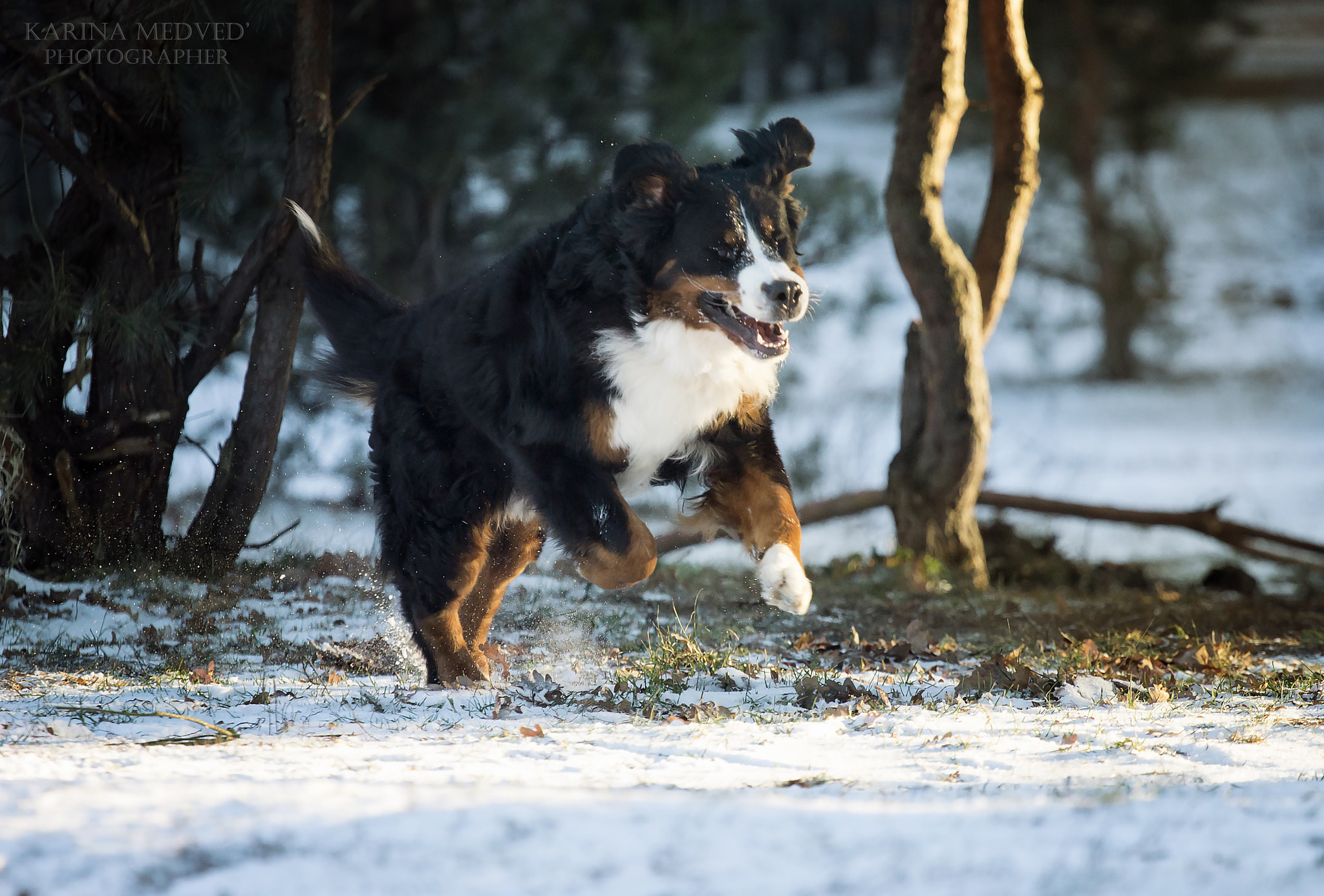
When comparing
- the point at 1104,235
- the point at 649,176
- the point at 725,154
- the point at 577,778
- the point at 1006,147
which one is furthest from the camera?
the point at 1104,235

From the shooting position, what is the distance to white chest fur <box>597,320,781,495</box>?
378 cm

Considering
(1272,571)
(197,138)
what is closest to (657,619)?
(197,138)

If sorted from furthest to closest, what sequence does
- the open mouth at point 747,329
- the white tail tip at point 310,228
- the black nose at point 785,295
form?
the white tail tip at point 310,228
the open mouth at point 747,329
the black nose at point 785,295

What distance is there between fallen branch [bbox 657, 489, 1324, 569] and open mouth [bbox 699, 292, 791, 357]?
12.6ft

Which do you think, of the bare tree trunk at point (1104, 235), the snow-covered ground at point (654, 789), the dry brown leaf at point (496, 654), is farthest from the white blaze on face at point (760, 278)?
the bare tree trunk at point (1104, 235)

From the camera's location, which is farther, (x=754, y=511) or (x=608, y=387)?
(x=754, y=511)

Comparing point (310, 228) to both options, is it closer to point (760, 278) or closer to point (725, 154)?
point (760, 278)

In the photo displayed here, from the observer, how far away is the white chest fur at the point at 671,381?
12.4 feet

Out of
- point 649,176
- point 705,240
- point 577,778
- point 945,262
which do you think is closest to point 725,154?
point 945,262

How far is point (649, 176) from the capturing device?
12.2 feet

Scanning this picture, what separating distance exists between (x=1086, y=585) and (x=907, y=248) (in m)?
2.39

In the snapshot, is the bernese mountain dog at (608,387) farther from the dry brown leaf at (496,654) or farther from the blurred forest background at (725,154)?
the blurred forest background at (725,154)

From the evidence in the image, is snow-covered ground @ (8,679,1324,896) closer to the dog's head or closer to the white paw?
the white paw

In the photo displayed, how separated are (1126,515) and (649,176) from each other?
16.6ft
